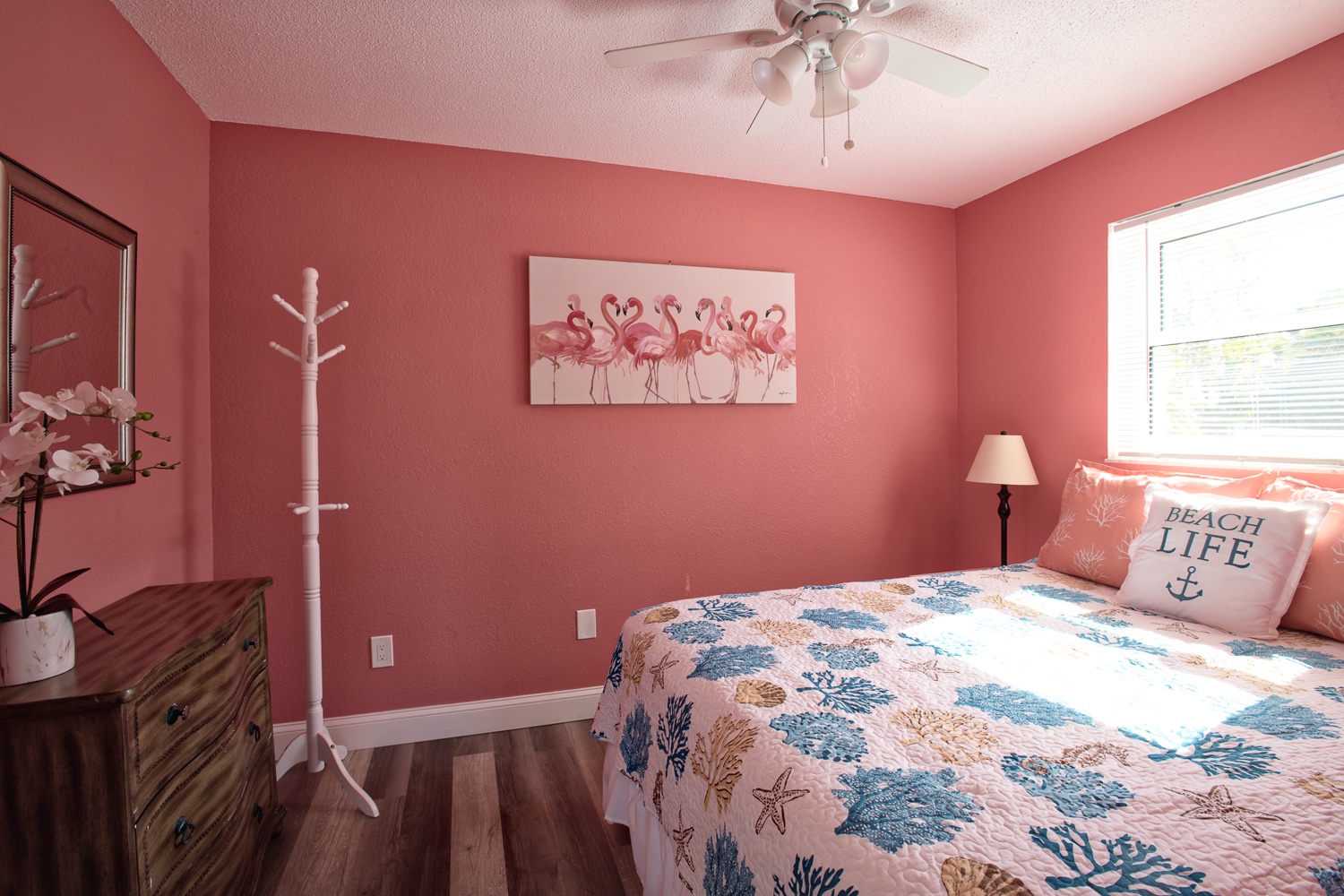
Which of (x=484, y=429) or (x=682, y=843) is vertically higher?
(x=484, y=429)

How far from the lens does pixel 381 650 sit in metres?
2.58

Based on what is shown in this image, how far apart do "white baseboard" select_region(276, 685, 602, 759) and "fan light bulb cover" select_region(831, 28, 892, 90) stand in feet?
8.14

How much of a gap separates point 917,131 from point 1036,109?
422 millimetres

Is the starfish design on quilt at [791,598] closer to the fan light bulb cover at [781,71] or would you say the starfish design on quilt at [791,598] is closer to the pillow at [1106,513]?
the pillow at [1106,513]

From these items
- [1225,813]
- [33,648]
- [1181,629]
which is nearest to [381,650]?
[33,648]

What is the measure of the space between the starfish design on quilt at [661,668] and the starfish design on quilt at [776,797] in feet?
1.74

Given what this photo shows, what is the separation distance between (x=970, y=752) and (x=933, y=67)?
170 cm

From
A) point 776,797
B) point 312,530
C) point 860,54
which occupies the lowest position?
point 776,797

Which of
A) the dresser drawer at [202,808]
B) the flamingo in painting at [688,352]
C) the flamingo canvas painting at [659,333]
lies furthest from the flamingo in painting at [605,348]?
the dresser drawer at [202,808]

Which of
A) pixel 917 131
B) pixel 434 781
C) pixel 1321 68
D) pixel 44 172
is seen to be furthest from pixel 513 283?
pixel 1321 68

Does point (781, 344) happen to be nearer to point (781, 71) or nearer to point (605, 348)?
point (605, 348)

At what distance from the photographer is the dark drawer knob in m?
1.26

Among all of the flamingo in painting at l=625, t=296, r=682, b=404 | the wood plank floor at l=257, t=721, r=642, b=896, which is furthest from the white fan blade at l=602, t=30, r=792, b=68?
the wood plank floor at l=257, t=721, r=642, b=896

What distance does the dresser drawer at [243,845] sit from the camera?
1370mm
